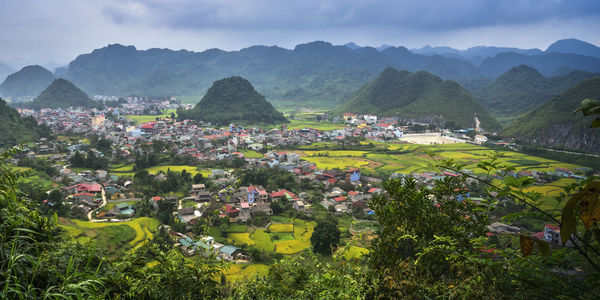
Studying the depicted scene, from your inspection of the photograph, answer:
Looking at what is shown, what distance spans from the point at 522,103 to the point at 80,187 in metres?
71.5

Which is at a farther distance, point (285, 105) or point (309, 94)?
point (309, 94)

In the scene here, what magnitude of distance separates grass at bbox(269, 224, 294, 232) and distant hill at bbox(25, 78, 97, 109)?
200ft

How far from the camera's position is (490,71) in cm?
13712

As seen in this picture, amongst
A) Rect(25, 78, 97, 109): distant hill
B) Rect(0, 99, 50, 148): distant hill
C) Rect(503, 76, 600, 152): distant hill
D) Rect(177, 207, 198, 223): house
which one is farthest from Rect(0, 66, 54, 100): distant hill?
Rect(503, 76, 600, 152): distant hill

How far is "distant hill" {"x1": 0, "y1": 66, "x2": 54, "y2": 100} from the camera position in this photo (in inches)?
3688

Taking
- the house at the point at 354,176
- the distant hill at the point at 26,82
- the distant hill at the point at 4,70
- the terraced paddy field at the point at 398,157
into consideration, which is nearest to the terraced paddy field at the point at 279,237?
the house at the point at 354,176

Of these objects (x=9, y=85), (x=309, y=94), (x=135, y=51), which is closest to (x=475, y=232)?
(x=309, y=94)

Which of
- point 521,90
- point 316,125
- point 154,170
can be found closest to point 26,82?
point 316,125

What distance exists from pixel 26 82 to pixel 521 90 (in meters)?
144

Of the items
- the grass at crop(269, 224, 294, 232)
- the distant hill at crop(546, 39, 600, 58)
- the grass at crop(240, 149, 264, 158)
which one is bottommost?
the grass at crop(269, 224, 294, 232)

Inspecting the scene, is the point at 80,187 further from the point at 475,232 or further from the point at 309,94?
the point at 309,94

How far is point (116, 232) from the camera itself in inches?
499

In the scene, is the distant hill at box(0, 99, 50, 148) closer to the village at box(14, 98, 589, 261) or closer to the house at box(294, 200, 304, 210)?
the village at box(14, 98, 589, 261)

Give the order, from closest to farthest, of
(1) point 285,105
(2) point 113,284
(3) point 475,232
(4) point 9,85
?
(2) point 113,284 < (3) point 475,232 < (1) point 285,105 < (4) point 9,85
